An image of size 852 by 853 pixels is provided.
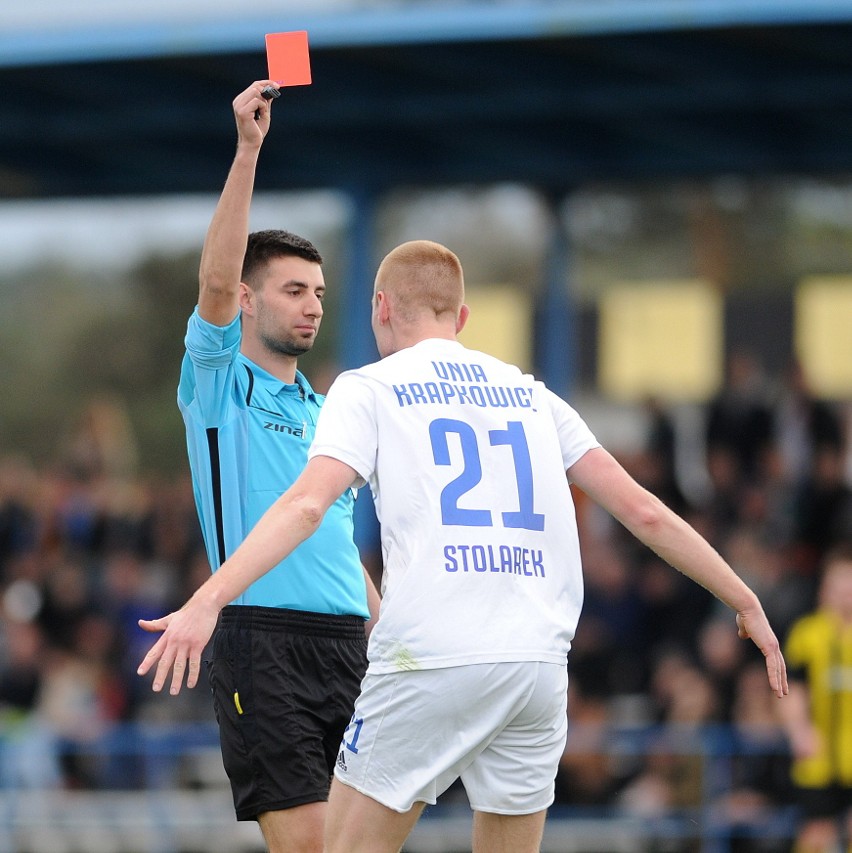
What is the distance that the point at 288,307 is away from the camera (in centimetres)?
568

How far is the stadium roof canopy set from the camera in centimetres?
1165

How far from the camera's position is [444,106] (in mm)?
12984

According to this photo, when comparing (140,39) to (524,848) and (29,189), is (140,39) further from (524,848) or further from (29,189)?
(524,848)

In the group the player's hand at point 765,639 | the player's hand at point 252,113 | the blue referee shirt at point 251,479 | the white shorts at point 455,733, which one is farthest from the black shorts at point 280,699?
the player's hand at point 252,113

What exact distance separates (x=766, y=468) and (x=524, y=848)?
25.6 feet

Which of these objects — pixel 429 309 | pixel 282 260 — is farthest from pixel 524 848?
pixel 282 260

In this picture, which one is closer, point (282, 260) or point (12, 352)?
point (282, 260)

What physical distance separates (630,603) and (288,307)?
270 inches

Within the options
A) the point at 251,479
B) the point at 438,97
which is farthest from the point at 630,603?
the point at 251,479

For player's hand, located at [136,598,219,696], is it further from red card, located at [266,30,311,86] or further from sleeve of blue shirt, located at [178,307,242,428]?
red card, located at [266,30,311,86]

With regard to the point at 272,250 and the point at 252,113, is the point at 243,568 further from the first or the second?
the point at 272,250

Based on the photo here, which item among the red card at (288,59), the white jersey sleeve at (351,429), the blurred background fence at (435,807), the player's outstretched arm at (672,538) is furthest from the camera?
the blurred background fence at (435,807)

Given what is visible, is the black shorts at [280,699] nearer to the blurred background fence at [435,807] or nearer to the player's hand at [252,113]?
the player's hand at [252,113]

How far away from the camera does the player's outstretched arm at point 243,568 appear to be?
13.5 feet
